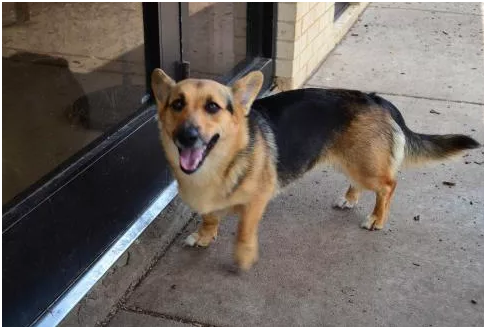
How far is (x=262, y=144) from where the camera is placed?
126 inches

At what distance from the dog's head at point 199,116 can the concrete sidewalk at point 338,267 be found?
2.17ft

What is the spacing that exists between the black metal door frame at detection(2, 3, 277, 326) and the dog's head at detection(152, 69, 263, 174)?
1.57 feet

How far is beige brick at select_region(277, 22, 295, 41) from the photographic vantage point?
5.31m

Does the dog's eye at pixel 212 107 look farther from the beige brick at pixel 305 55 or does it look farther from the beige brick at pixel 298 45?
the beige brick at pixel 305 55

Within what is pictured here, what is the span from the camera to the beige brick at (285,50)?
5.38 meters

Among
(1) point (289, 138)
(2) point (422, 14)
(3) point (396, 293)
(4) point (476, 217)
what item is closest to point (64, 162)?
(1) point (289, 138)

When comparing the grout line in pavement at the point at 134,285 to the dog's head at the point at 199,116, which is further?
the grout line in pavement at the point at 134,285

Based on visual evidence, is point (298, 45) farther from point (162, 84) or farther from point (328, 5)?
point (162, 84)

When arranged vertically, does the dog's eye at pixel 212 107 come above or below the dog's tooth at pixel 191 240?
above

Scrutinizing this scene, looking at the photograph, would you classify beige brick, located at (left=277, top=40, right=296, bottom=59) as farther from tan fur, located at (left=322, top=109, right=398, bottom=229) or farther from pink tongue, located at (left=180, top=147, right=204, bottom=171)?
pink tongue, located at (left=180, top=147, right=204, bottom=171)

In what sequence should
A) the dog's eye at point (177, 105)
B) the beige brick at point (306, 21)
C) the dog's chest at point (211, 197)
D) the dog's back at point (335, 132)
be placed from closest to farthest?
the dog's eye at point (177, 105) < the dog's chest at point (211, 197) < the dog's back at point (335, 132) < the beige brick at point (306, 21)

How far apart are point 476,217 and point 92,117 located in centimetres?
237

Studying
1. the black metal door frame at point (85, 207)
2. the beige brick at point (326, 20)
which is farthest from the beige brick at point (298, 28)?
the black metal door frame at point (85, 207)

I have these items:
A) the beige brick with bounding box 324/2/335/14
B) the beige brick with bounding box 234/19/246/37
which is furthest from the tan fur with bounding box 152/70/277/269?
the beige brick with bounding box 324/2/335/14
